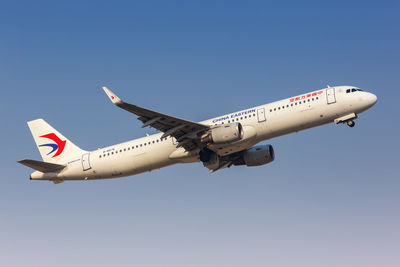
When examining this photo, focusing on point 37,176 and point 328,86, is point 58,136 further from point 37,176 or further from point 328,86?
point 328,86

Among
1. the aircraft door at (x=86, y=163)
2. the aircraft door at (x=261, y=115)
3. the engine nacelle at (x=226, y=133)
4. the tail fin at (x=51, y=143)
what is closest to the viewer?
the engine nacelle at (x=226, y=133)

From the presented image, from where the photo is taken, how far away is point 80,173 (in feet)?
170

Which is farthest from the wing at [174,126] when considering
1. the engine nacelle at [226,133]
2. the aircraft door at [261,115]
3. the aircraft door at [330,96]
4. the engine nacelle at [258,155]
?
the aircraft door at [330,96]

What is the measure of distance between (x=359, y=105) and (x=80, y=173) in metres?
25.0

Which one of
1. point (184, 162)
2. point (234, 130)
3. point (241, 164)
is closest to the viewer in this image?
point (234, 130)

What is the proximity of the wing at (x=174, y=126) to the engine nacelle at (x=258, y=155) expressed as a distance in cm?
651

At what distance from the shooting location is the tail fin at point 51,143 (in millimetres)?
54031

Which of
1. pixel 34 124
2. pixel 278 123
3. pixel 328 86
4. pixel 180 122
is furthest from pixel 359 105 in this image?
pixel 34 124

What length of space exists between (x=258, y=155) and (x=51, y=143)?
19878 millimetres

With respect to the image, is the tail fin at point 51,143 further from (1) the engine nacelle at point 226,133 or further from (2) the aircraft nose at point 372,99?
(2) the aircraft nose at point 372,99

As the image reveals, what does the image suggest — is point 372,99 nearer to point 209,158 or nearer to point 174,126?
point 209,158

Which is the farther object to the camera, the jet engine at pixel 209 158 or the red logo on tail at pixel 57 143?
the red logo on tail at pixel 57 143

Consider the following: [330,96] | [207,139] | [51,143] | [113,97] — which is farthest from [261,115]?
[51,143]

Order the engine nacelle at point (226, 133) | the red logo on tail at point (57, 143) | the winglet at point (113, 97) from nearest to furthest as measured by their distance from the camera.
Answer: the winglet at point (113, 97), the engine nacelle at point (226, 133), the red logo on tail at point (57, 143)
